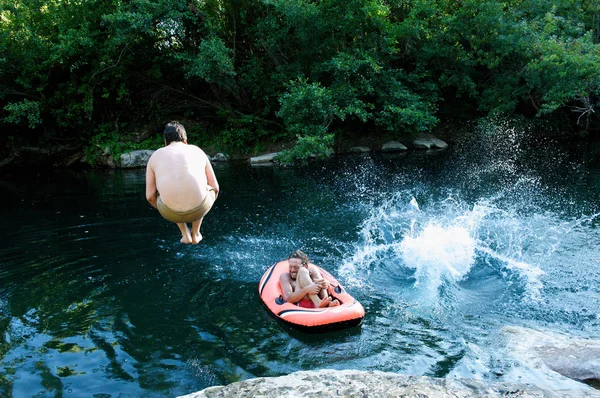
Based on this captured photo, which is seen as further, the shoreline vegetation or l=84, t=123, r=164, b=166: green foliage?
l=84, t=123, r=164, b=166: green foliage

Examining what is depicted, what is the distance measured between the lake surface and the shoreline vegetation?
4793 mm

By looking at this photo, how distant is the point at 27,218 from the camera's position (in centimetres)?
1295

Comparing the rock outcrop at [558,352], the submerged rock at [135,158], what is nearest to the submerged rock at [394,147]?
Result: the submerged rock at [135,158]

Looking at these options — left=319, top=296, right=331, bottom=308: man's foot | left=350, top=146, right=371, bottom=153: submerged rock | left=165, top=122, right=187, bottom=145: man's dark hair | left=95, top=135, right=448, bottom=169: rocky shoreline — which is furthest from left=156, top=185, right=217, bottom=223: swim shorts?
left=350, top=146, right=371, bottom=153: submerged rock

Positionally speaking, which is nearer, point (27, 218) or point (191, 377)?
point (191, 377)

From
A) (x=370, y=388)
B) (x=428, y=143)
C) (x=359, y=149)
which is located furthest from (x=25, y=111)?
(x=370, y=388)

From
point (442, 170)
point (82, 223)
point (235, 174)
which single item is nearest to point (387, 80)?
point (442, 170)

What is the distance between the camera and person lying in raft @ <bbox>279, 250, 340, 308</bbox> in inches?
266

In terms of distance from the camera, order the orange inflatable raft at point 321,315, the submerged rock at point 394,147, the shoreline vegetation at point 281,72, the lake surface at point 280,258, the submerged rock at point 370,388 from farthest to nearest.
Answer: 1. the submerged rock at point 394,147
2. the shoreline vegetation at point 281,72
3. the orange inflatable raft at point 321,315
4. the lake surface at point 280,258
5. the submerged rock at point 370,388

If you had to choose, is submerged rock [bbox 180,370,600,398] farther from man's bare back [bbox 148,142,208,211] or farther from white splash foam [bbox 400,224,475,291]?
white splash foam [bbox 400,224,475,291]

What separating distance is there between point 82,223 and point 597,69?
1622 centimetres

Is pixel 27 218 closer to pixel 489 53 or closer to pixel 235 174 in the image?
pixel 235 174

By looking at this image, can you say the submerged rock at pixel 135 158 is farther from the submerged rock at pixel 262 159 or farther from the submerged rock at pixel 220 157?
the submerged rock at pixel 262 159

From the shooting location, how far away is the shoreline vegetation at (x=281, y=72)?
17.9 meters
